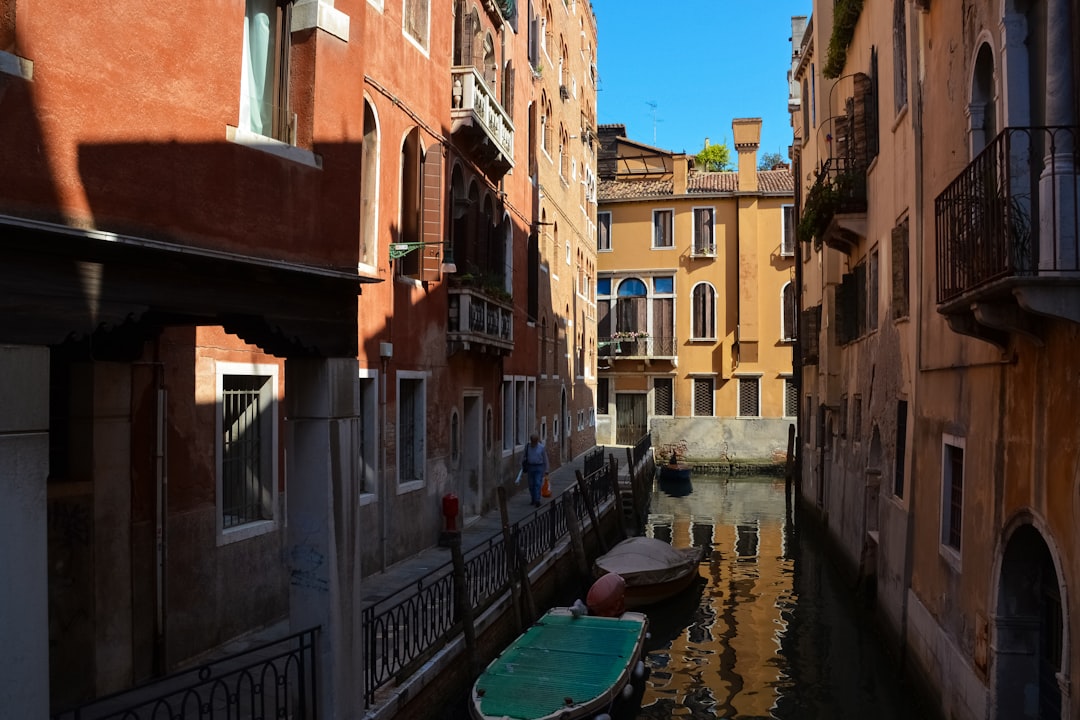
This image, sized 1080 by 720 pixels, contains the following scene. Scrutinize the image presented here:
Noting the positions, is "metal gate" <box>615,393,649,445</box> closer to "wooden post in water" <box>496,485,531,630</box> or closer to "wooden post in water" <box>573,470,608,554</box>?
"wooden post in water" <box>573,470,608,554</box>

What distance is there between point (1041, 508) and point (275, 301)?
4799mm

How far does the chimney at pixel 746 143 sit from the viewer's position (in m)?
35.5

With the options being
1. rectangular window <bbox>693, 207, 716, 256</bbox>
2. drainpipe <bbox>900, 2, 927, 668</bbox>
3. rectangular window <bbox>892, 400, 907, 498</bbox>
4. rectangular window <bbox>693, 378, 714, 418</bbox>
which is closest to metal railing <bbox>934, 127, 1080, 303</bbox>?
drainpipe <bbox>900, 2, 927, 668</bbox>

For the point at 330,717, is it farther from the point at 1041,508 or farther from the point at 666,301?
the point at 666,301

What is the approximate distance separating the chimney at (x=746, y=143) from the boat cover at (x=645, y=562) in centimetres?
2279

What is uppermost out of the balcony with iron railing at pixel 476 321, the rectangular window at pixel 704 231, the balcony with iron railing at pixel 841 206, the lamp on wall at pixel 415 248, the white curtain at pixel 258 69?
the rectangular window at pixel 704 231

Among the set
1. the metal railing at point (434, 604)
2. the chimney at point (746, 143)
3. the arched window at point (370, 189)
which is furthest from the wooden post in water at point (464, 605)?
the chimney at point (746, 143)

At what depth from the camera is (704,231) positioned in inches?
1409

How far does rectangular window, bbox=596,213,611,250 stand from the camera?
37.2m

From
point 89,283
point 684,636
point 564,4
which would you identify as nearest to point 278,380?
point 89,283

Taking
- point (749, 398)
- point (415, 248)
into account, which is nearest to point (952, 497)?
point (415, 248)

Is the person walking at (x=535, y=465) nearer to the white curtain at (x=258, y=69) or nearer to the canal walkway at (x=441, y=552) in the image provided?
the canal walkway at (x=441, y=552)

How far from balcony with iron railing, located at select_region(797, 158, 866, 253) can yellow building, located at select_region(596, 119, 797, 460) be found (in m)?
18.6

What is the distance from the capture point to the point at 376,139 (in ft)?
36.4
